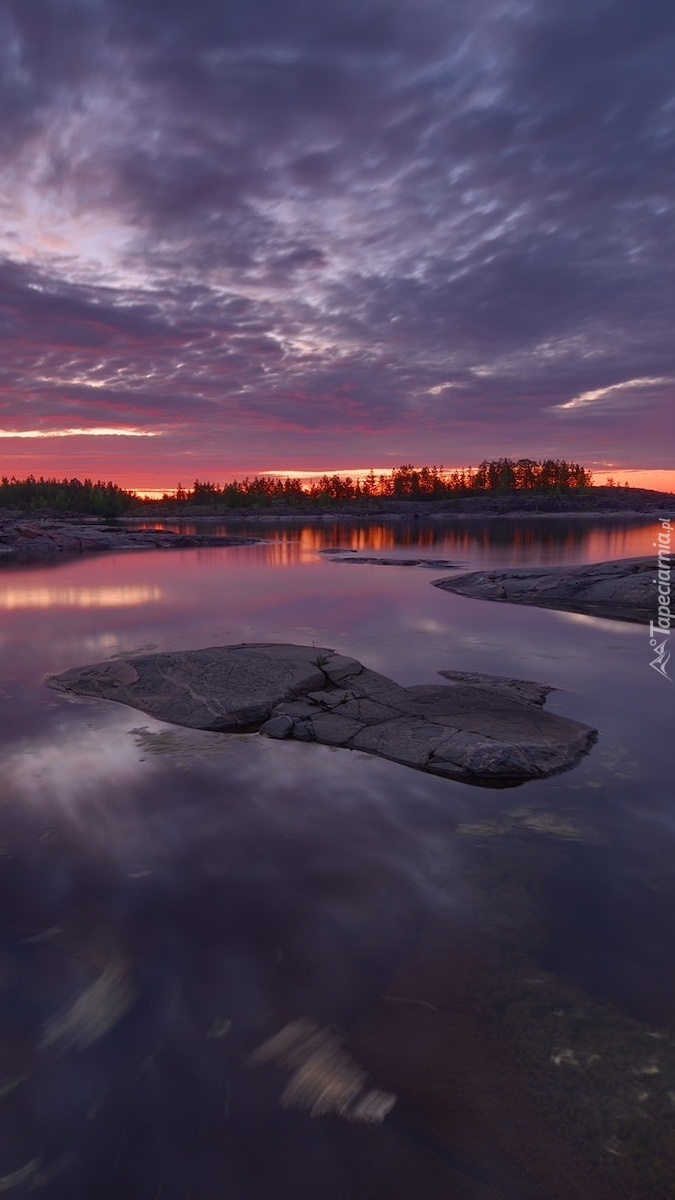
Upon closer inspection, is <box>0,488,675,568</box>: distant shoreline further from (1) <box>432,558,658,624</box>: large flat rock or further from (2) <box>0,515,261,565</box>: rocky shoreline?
(1) <box>432,558,658,624</box>: large flat rock

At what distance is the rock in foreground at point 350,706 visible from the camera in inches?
334

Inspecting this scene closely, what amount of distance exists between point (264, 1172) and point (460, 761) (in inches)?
213

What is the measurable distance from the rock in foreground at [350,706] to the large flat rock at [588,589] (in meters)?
11.6

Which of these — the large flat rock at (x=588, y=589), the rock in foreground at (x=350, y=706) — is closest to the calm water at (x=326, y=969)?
the rock in foreground at (x=350, y=706)

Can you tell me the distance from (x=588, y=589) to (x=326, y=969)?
70.6 ft

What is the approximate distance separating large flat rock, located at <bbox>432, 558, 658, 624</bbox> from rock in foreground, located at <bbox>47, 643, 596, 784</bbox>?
11.6m

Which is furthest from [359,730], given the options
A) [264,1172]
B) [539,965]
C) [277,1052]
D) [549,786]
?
[264,1172]

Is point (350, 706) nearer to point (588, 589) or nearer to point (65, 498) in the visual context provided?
point (588, 589)

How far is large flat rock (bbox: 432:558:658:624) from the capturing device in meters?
22.1

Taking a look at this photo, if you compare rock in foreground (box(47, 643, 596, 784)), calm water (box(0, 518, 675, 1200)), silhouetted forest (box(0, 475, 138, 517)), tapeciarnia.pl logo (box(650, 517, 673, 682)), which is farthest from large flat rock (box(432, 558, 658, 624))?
silhouetted forest (box(0, 475, 138, 517))

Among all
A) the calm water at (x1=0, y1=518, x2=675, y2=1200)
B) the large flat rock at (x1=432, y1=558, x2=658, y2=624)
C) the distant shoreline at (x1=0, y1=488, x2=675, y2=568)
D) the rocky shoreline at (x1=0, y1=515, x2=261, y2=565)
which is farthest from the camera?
the distant shoreline at (x1=0, y1=488, x2=675, y2=568)

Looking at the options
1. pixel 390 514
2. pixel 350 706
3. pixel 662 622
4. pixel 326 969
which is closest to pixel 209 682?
pixel 350 706

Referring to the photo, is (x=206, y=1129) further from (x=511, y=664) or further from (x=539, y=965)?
(x=511, y=664)

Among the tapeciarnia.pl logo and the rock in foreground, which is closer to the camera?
the rock in foreground
